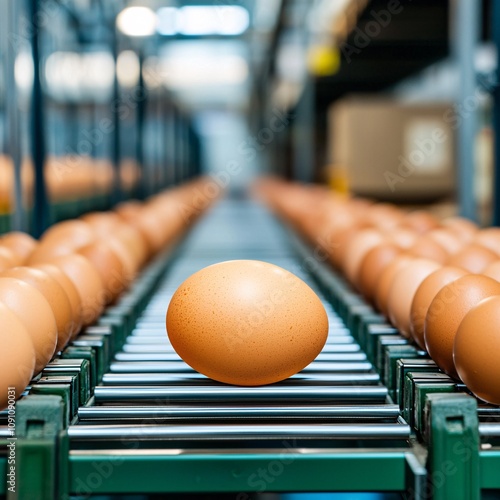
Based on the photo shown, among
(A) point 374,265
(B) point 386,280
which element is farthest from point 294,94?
→ (B) point 386,280

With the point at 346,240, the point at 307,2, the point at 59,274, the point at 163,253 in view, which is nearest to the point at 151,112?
the point at 307,2

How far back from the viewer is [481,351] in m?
1.22

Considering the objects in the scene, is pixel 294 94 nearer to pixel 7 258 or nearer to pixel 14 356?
pixel 7 258

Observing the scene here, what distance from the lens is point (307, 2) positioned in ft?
27.7

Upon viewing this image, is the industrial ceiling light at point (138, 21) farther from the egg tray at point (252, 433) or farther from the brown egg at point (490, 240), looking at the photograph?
the egg tray at point (252, 433)

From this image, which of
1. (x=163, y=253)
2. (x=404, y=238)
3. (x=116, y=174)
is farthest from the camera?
(x=116, y=174)

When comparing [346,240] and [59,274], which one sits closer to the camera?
[59,274]

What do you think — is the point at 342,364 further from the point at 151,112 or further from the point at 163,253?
the point at 151,112

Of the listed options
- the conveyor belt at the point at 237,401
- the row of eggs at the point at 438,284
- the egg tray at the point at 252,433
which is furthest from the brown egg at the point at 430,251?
the egg tray at the point at 252,433

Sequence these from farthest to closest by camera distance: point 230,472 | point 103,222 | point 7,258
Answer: point 103,222, point 7,258, point 230,472

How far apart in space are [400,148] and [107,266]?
4.07m

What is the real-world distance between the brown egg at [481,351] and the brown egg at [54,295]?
0.75m

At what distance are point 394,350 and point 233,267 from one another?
0.36 metres

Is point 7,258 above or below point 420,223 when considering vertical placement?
above
